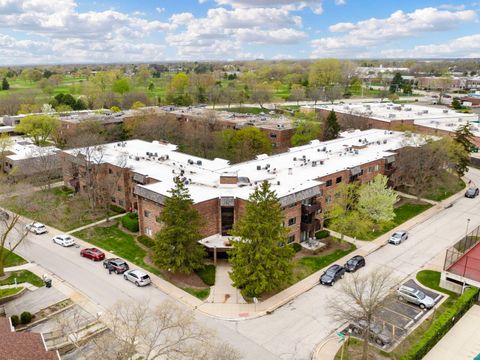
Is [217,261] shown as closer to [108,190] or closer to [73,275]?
[73,275]

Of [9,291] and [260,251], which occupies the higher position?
[260,251]

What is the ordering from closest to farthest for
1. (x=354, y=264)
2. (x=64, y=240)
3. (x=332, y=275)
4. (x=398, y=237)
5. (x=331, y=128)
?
(x=332, y=275), (x=354, y=264), (x=64, y=240), (x=398, y=237), (x=331, y=128)

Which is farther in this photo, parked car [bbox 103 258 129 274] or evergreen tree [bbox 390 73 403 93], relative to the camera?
evergreen tree [bbox 390 73 403 93]

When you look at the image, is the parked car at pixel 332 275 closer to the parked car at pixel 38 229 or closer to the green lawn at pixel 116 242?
the green lawn at pixel 116 242

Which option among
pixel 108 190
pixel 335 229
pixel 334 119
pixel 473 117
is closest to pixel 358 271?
pixel 335 229

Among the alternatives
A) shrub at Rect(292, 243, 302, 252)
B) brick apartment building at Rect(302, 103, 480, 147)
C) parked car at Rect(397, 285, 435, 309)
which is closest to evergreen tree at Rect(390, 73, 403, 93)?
brick apartment building at Rect(302, 103, 480, 147)

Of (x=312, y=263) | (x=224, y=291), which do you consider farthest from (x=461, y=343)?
(x=224, y=291)

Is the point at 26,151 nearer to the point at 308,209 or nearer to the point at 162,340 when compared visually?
the point at 308,209

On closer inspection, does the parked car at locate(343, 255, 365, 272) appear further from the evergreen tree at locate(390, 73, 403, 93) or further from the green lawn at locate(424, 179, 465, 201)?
the evergreen tree at locate(390, 73, 403, 93)
